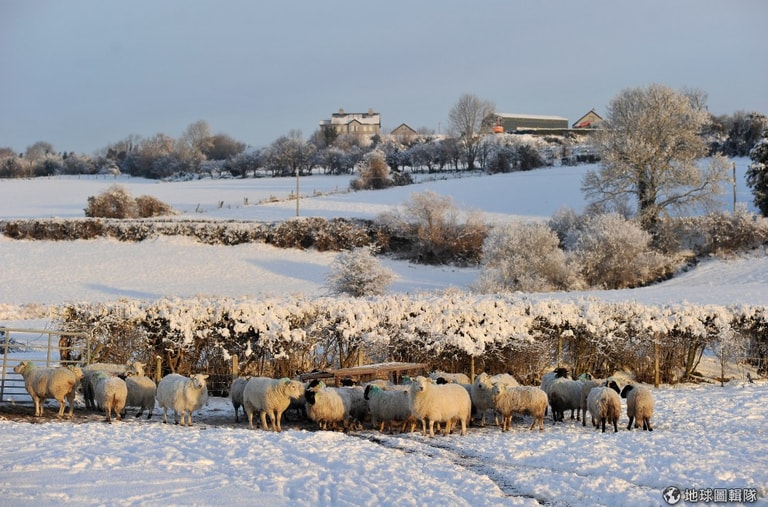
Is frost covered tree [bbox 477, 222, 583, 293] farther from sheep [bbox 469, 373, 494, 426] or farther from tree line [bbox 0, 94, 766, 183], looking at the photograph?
→ tree line [bbox 0, 94, 766, 183]

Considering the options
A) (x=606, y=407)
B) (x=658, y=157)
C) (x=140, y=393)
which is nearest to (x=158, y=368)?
(x=140, y=393)

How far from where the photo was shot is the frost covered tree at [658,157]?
172 feet

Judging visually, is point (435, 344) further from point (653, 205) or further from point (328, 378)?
point (653, 205)

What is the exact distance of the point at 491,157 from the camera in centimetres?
9425

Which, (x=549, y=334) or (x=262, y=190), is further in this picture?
(x=262, y=190)

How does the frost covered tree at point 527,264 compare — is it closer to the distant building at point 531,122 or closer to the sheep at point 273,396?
the sheep at point 273,396

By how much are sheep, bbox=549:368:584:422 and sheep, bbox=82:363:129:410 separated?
10253 mm

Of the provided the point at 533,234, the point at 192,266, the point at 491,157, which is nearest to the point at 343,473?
the point at 533,234

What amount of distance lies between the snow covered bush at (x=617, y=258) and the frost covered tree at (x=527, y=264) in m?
1.64

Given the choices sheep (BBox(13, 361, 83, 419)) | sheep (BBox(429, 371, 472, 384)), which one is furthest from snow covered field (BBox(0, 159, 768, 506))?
sheep (BBox(429, 371, 472, 384))

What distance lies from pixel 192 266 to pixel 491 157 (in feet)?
167

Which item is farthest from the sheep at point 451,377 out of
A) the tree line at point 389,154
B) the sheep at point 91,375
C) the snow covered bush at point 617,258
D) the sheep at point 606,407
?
the tree line at point 389,154

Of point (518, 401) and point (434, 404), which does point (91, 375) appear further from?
point (518, 401)

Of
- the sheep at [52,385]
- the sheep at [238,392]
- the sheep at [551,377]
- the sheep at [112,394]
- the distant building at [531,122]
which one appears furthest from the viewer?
the distant building at [531,122]
